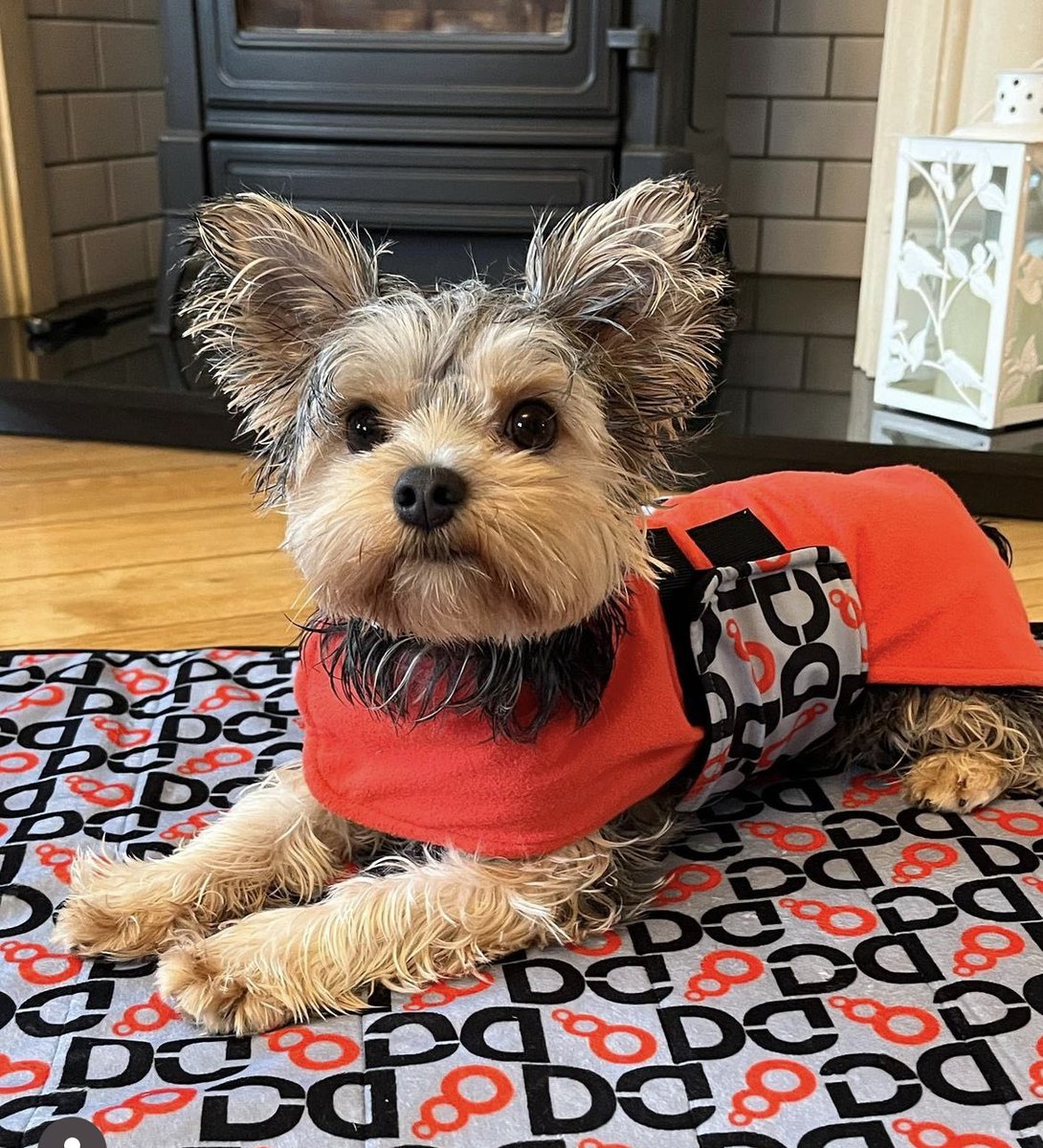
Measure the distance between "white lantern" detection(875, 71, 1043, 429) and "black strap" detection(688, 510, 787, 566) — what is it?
128 centimetres

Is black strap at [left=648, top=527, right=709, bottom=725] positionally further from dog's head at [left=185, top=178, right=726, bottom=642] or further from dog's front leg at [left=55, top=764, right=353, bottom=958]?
dog's front leg at [left=55, top=764, right=353, bottom=958]

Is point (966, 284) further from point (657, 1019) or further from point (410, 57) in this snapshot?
point (657, 1019)

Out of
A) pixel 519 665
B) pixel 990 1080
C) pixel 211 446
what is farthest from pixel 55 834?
pixel 211 446

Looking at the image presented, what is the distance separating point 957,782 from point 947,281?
141 cm

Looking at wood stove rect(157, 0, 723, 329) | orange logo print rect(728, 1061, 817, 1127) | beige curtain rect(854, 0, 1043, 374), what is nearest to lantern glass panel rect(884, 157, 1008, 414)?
beige curtain rect(854, 0, 1043, 374)

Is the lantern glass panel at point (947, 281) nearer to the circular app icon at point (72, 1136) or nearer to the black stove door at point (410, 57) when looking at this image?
the black stove door at point (410, 57)

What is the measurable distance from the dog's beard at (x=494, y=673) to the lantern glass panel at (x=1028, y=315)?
5.25 ft

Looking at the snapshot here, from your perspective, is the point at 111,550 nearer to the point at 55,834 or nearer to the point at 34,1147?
the point at 55,834

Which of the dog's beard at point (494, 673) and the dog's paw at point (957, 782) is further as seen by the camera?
the dog's paw at point (957, 782)

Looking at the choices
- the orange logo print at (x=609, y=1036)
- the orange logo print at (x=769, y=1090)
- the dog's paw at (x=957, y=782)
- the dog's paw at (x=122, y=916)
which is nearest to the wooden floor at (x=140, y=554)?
the dog's paw at (x=122, y=916)

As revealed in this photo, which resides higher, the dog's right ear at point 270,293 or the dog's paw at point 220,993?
the dog's right ear at point 270,293

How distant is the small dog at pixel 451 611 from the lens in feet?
4.05

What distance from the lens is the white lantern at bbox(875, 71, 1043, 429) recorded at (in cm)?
255

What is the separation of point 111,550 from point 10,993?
4.59 feet
